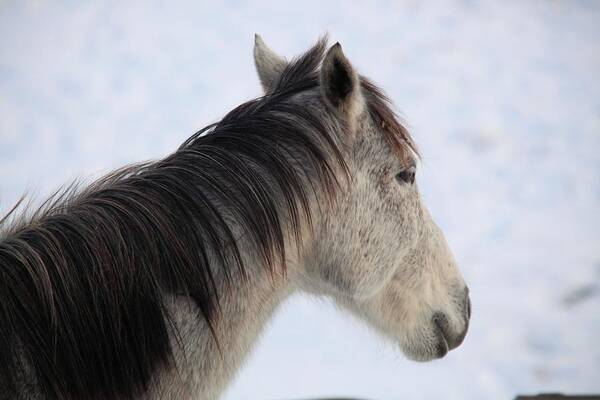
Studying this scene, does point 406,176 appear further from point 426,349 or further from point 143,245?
point 143,245

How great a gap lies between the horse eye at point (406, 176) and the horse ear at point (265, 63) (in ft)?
2.69

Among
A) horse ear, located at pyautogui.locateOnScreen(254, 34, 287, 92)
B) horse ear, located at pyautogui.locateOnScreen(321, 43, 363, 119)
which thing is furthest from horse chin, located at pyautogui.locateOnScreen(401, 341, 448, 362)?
horse ear, located at pyautogui.locateOnScreen(254, 34, 287, 92)

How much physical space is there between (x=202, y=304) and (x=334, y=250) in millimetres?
571

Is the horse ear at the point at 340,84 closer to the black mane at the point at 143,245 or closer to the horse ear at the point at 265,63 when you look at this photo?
the black mane at the point at 143,245

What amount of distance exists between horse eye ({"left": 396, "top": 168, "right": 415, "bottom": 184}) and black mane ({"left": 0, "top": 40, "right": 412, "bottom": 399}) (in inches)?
13.5

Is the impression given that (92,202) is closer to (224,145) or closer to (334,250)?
(224,145)

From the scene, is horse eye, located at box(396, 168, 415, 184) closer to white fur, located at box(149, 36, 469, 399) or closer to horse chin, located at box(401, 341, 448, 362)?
white fur, located at box(149, 36, 469, 399)

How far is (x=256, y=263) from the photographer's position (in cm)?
216

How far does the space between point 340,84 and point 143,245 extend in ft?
3.13

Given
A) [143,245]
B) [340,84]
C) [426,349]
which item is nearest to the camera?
[143,245]

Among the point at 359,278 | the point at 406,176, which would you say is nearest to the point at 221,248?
the point at 359,278

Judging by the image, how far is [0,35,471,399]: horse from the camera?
185 cm

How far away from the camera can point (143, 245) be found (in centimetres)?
197

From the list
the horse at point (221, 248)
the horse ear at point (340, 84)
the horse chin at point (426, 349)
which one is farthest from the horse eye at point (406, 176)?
the horse chin at point (426, 349)
